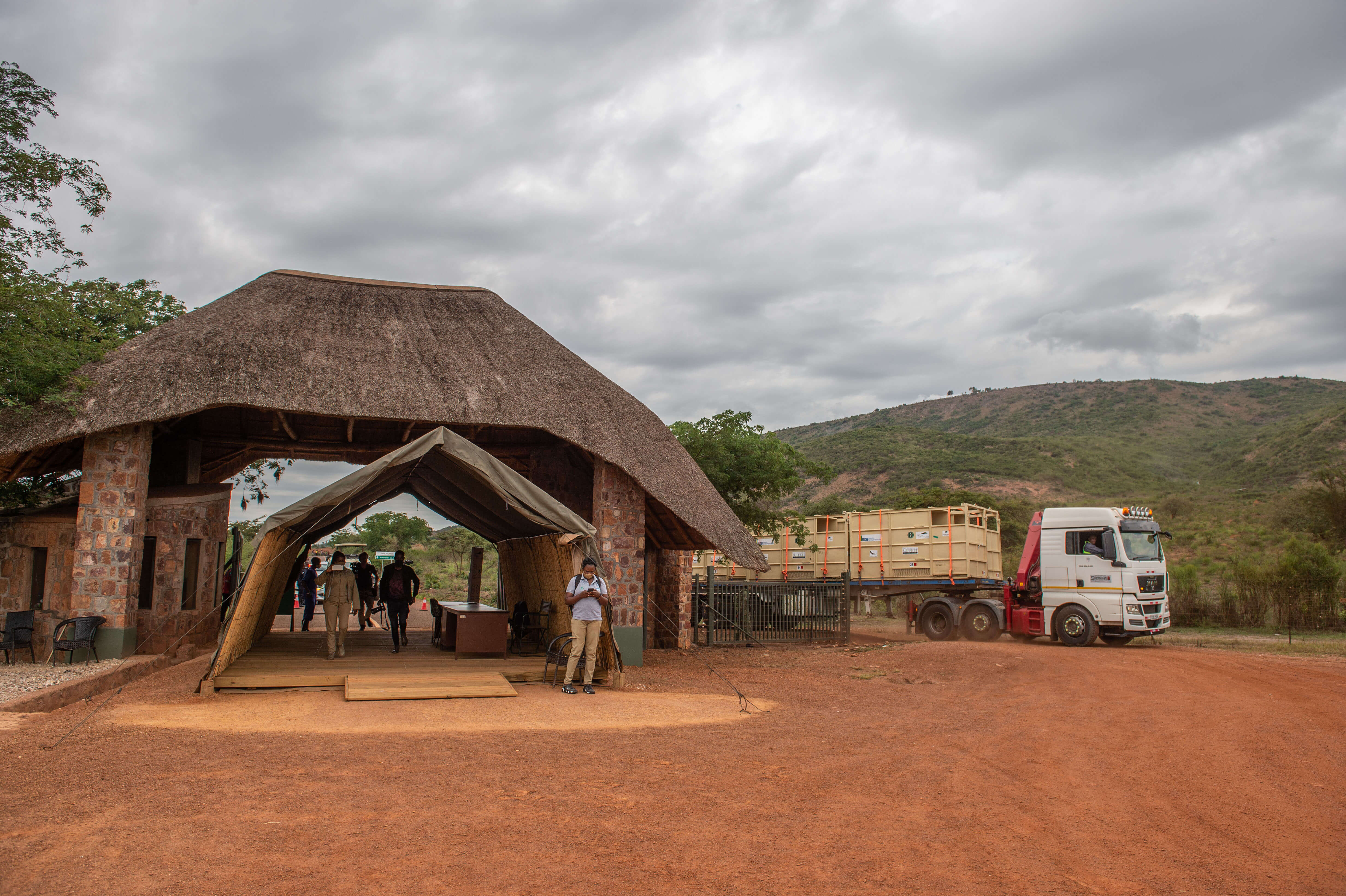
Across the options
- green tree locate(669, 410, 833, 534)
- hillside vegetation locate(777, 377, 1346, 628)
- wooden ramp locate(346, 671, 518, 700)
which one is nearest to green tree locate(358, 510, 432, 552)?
hillside vegetation locate(777, 377, 1346, 628)

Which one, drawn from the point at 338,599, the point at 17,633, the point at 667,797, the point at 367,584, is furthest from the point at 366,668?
the point at 667,797

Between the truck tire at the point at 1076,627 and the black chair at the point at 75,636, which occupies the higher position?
the black chair at the point at 75,636

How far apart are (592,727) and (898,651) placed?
32.6ft

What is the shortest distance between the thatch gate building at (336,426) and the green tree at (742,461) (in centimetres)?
382

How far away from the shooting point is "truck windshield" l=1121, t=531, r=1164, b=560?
52.3 feet

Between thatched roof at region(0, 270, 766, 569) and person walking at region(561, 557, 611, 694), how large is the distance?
277 centimetres

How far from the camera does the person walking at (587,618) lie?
10.3 metres

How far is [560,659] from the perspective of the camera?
12.7 m

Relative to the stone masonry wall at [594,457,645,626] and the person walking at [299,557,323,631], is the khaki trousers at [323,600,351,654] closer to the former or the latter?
the stone masonry wall at [594,457,645,626]

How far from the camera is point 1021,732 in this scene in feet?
27.3

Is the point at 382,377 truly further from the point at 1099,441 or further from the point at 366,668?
the point at 1099,441

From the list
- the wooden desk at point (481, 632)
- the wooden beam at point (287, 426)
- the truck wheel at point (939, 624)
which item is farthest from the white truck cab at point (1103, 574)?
the wooden beam at point (287, 426)

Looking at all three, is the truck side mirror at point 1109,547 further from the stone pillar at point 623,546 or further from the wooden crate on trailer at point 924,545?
the stone pillar at point 623,546

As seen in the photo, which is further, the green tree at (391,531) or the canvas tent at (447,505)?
the green tree at (391,531)
